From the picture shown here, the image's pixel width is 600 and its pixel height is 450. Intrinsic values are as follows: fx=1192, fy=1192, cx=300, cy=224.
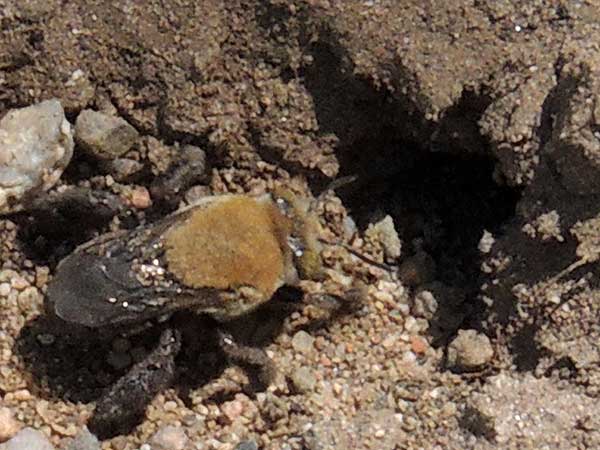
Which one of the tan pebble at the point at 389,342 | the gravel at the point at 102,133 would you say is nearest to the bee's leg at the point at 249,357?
the tan pebble at the point at 389,342

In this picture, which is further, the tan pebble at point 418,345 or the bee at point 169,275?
the tan pebble at point 418,345

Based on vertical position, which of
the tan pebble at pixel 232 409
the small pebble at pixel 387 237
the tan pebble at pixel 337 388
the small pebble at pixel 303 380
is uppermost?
the small pebble at pixel 387 237

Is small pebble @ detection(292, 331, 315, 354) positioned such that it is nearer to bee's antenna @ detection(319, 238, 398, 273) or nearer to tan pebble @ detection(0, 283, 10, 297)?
bee's antenna @ detection(319, 238, 398, 273)

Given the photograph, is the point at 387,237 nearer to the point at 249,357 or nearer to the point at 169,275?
the point at 249,357

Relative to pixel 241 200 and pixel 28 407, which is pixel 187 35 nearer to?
pixel 241 200

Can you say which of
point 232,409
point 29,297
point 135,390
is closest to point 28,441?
point 135,390

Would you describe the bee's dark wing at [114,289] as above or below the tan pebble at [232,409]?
above

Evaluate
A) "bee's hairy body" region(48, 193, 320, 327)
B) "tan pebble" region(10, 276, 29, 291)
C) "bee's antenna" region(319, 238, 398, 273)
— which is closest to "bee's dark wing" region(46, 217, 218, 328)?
"bee's hairy body" region(48, 193, 320, 327)

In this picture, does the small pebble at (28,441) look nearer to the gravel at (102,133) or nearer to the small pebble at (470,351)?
the gravel at (102,133)

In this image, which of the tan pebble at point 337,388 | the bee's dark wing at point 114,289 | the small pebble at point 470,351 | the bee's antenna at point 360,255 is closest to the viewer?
the bee's dark wing at point 114,289

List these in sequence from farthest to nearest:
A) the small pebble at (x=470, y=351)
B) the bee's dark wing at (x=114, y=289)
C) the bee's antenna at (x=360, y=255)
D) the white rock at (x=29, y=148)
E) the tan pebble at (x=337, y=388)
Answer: the bee's antenna at (x=360, y=255), the white rock at (x=29, y=148), the tan pebble at (x=337, y=388), the small pebble at (x=470, y=351), the bee's dark wing at (x=114, y=289)
